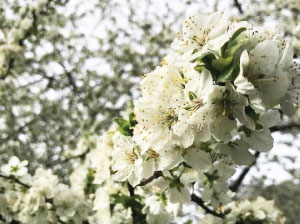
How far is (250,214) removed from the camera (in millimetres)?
2881

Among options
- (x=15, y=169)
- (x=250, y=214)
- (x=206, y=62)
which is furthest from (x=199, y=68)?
(x=15, y=169)

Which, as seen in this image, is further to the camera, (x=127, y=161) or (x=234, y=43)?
(x=127, y=161)

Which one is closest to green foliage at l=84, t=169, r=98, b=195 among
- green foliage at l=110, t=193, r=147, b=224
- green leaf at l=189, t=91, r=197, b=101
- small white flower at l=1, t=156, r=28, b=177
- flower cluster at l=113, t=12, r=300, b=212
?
small white flower at l=1, t=156, r=28, b=177

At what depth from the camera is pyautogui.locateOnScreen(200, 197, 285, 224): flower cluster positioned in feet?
9.32

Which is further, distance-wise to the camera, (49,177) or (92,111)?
(92,111)

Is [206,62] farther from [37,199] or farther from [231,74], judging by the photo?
[37,199]

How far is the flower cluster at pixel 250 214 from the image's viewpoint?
284 centimetres

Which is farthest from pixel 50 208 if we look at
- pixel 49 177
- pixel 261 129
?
pixel 261 129

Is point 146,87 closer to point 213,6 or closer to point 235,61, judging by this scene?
point 235,61

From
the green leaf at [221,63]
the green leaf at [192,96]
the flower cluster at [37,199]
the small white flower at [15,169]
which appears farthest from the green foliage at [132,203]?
the green leaf at [221,63]

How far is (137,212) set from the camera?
8.71 feet

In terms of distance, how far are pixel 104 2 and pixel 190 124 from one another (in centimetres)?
618

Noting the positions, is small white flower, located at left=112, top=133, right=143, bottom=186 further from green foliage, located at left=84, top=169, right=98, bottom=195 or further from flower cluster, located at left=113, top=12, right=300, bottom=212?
green foliage, located at left=84, top=169, right=98, bottom=195

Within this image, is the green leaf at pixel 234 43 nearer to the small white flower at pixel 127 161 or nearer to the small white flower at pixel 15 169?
the small white flower at pixel 127 161
